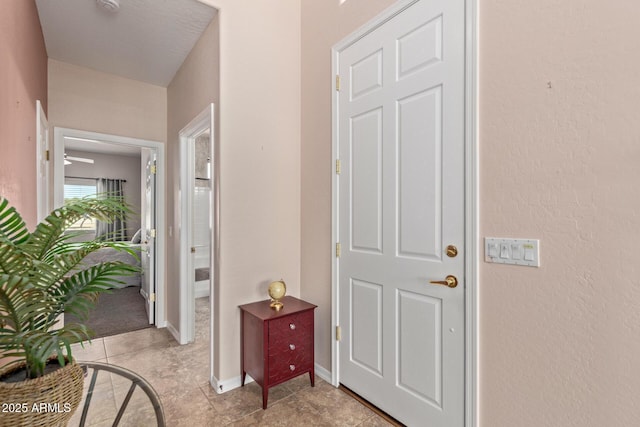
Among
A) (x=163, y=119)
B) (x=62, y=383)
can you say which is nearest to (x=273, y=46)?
(x=163, y=119)

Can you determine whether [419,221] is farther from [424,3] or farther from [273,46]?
[273,46]

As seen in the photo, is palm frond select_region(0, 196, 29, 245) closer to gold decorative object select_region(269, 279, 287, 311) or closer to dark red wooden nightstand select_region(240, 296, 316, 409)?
dark red wooden nightstand select_region(240, 296, 316, 409)

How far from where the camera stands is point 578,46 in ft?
4.06

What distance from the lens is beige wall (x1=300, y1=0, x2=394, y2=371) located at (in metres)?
2.44

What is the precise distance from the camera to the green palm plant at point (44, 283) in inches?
36.5

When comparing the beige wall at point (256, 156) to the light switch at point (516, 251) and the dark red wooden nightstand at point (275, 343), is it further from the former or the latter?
the light switch at point (516, 251)

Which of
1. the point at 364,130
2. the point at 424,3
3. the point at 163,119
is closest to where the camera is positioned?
the point at 424,3

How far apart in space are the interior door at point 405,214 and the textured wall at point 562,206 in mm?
157

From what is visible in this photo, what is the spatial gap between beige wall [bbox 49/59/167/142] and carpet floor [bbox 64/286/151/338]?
1790mm

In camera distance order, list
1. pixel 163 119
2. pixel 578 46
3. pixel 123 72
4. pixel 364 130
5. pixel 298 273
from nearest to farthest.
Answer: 1. pixel 578 46
2. pixel 364 130
3. pixel 298 273
4. pixel 123 72
5. pixel 163 119

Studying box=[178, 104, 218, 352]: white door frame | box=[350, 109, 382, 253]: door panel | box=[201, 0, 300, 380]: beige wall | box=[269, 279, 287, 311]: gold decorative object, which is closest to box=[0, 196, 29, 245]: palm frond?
box=[201, 0, 300, 380]: beige wall

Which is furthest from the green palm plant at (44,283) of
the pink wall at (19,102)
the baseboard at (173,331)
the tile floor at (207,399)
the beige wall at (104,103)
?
the beige wall at (104,103)

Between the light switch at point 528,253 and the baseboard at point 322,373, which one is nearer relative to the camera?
the light switch at point 528,253

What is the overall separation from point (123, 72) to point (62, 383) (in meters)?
3.41
